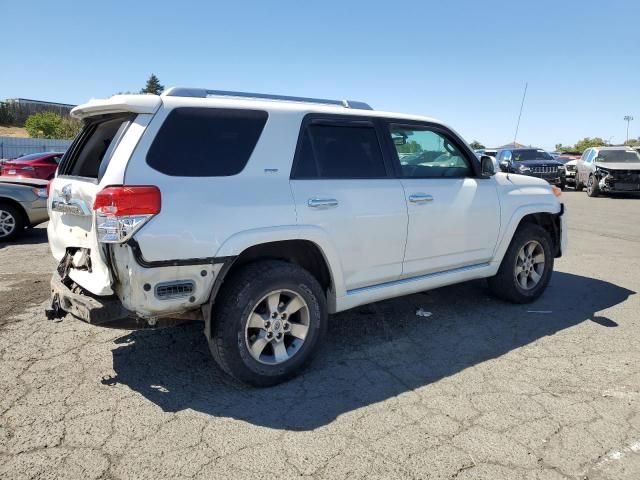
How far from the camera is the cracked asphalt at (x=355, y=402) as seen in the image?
100 inches

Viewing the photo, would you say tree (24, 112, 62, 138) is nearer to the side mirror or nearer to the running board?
the side mirror

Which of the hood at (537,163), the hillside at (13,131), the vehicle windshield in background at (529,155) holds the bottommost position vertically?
the hood at (537,163)

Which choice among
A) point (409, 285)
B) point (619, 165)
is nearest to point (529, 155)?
point (619, 165)

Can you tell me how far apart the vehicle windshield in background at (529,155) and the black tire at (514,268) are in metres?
15.2

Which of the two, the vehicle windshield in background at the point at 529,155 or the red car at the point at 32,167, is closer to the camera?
the red car at the point at 32,167

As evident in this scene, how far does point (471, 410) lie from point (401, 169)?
6.46 feet

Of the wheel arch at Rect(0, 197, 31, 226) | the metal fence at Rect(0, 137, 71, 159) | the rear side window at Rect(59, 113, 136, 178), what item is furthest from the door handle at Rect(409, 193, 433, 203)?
the metal fence at Rect(0, 137, 71, 159)

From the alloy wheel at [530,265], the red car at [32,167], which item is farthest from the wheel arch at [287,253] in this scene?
the red car at [32,167]

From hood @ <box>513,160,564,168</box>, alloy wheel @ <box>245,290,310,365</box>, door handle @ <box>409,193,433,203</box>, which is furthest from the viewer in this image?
hood @ <box>513,160,564,168</box>

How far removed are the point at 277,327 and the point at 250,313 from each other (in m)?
0.28

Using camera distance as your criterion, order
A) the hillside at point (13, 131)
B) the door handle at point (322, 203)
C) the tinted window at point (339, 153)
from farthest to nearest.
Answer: the hillside at point (13, 131) → the tinted window at point (339, 153) → the door handle at point (322, 203)

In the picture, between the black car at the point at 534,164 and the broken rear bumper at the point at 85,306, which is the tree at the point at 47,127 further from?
the broken rear bumper at the point at 85,306

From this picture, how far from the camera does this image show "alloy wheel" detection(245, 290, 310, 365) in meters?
3.30

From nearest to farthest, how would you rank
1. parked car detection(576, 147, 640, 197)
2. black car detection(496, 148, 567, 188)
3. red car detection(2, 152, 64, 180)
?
red car detection(2, 152, 64, 180) → parked car detection(576, 147, 640, 197) → black car detection(496, 148, 567, 188)
